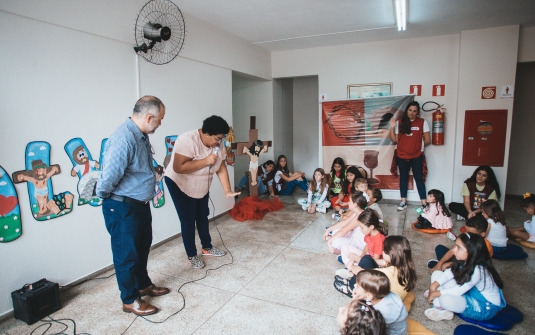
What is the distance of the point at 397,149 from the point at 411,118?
1.73ft

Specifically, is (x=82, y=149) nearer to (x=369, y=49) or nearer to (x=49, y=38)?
(x=49, y=38)

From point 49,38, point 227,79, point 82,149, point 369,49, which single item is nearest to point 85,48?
point 49,38

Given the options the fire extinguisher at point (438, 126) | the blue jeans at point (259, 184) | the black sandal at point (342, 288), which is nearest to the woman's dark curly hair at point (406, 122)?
the fire extinguisher at point (438, 126)

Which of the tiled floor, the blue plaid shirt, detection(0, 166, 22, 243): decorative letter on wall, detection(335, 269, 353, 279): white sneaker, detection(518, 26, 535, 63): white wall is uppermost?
detection(518, 26, 535, 63): white wall

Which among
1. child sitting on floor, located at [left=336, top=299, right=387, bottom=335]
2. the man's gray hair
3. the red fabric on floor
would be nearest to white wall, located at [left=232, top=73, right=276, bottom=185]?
the red fabric on floor

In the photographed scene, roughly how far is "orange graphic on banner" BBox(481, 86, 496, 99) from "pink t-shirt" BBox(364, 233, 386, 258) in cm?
362

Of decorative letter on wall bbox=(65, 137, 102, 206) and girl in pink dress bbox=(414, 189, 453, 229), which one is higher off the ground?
decorative letter on wall bbox=(65, 137, 102, 206)

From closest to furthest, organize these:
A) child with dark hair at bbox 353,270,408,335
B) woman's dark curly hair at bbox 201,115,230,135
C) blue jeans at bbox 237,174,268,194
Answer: child with dark hair at bbox 353,270,408,335 < woman's dark curly hair at bbox 201,115,230,135 < blue jeans at bbox 237,174,268,194

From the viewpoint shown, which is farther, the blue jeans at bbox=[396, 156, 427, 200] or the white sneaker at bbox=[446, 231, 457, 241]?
the blue jeans at bbox=[396, 156, 427, 200]

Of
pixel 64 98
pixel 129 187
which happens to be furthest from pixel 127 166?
pixel 64 98

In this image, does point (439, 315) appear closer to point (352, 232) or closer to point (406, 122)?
point (352, 232)

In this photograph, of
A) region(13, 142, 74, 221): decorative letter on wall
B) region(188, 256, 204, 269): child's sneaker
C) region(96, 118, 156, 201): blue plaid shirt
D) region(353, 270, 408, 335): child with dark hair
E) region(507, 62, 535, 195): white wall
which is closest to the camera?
region(353, 270, 408, 335): child with dark hair

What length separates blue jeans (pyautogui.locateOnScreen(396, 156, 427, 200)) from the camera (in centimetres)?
529

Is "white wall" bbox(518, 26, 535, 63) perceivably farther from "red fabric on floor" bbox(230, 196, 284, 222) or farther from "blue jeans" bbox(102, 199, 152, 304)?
"blue jeans" bbox(102, 199, 152, 304)
